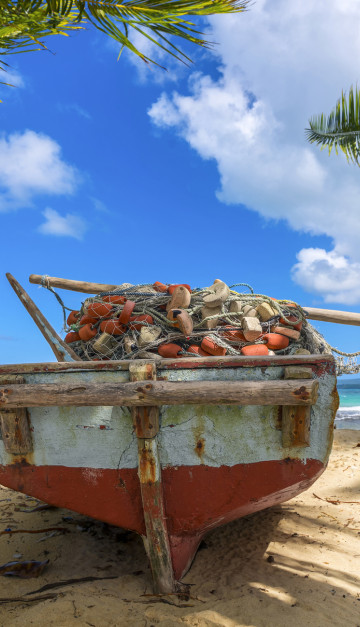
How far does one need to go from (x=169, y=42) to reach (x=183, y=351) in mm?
2728

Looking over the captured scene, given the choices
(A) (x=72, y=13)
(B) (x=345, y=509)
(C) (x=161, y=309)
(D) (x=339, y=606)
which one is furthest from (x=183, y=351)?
(A) (x=72, y=13)

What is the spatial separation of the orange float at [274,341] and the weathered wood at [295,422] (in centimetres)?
75

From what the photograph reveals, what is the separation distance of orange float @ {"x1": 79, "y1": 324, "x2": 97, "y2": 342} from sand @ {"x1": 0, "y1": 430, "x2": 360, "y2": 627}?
5.25 ft

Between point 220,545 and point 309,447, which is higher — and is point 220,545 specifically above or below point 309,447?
below

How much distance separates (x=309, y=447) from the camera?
8.60 ft

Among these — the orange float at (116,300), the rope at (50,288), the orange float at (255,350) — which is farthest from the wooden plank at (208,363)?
the rope at (50,288)

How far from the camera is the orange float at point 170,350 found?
3.11m

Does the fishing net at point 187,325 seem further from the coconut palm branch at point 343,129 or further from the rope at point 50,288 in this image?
the coconut palm branch at point 343,129

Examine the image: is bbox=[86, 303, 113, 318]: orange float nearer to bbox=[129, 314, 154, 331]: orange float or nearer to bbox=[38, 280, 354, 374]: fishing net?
bbox=[38, 280, 354, 374]: fishing net

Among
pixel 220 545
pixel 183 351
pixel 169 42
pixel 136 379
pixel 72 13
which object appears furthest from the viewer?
pixel 72 13

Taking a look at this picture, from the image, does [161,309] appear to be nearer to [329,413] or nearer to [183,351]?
[183,351]

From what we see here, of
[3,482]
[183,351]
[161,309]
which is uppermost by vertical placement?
[161,309]

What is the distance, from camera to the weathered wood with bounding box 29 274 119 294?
4.73 meters

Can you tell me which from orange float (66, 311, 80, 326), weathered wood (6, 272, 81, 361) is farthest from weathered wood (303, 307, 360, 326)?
weathered wood (6, 272, 81, 361)
